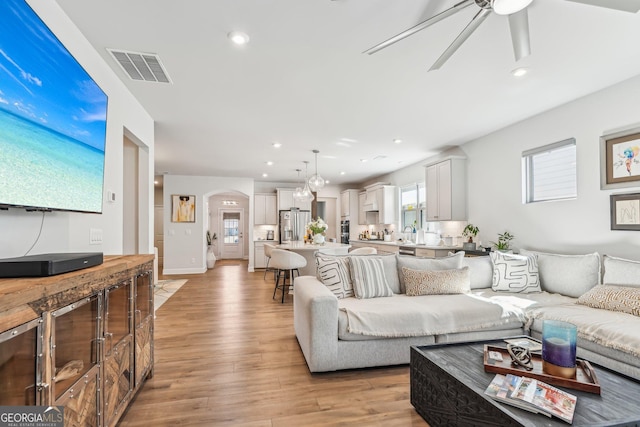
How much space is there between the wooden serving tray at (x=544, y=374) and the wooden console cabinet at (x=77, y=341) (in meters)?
2.04

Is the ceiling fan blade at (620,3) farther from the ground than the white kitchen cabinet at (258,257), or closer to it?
farther from the ground

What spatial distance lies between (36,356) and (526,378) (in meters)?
2.16

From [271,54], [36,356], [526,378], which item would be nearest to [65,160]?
[36,356]

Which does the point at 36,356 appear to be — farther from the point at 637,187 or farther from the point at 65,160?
the point at 637,187

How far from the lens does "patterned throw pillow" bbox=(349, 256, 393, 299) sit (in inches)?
121

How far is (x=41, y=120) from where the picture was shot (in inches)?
56.1

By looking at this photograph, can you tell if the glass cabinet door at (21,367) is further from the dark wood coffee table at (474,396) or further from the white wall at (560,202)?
the white wall at (560,202)

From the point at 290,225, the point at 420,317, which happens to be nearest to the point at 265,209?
the point at 290,225

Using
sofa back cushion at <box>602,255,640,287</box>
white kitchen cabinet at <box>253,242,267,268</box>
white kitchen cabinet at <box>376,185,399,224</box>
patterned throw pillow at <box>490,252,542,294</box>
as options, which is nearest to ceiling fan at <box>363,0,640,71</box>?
sofa back cushion at <box>602,255,640,287</box>

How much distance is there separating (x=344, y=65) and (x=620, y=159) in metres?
2.94

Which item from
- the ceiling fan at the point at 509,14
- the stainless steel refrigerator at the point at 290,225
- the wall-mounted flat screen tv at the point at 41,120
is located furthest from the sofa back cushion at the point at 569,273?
the stainless steel refrigerator at the point at 290,225

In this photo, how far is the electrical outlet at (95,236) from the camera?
234cm

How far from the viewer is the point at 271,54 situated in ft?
8.18

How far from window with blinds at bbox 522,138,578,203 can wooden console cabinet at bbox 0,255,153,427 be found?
15.0 ft
